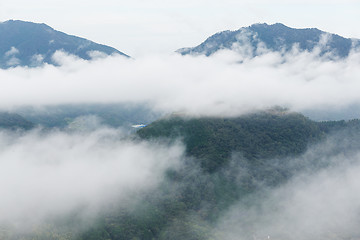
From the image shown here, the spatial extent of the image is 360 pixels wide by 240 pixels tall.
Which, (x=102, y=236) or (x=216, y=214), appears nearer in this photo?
→ (x=102, y=236)

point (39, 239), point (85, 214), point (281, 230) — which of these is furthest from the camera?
point (281, 230)

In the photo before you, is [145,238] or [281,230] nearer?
[145,238]

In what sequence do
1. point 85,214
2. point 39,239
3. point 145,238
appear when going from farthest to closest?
1. point 85,214
2. point 145,238
3. point 39,239

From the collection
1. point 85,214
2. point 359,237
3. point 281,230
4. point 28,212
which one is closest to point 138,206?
point 85,214

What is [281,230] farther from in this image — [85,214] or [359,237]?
[85,214]

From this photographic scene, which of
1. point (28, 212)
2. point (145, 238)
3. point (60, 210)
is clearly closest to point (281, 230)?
point (145, 238)

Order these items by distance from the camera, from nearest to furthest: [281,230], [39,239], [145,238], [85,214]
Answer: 1. [39,239]
2. [145,238]
3. [85,214]
4. [281,230]

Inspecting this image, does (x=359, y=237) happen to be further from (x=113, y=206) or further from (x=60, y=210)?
(x=60, y=210)

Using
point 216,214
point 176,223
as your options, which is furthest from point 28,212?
point 216,214

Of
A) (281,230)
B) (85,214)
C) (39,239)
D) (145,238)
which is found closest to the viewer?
(39,239)
